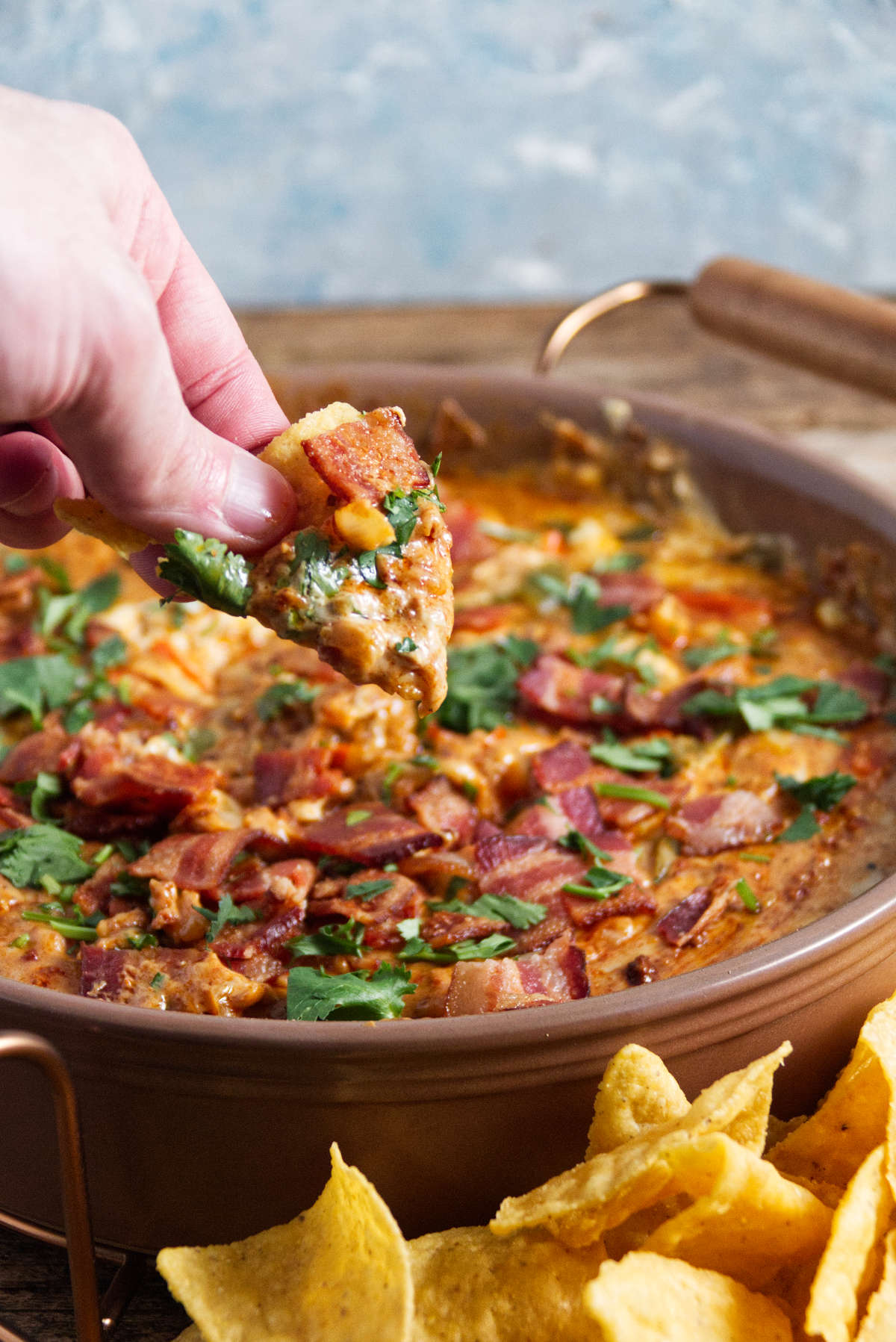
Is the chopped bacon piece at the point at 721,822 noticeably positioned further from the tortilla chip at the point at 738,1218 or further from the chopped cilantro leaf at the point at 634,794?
the tortilla chip at the point at 738,1218

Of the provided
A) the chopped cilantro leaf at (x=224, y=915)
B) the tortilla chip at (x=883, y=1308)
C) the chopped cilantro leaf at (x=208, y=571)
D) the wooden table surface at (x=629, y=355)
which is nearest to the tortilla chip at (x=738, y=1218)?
the tortilla chip at (x=883, y=1308)

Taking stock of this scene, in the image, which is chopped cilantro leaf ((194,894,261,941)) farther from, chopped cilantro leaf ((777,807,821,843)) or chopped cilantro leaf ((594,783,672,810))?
chopped cilantro leaf ((777,807,821,843))

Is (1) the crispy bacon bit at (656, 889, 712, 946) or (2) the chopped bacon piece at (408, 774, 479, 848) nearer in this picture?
(1) the crispy bacon bit at (656, 889, 712, 946)

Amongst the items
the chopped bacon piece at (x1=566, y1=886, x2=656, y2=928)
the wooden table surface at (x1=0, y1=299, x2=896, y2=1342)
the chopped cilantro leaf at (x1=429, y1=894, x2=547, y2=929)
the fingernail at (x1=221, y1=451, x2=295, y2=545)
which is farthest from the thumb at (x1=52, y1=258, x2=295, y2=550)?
the wooden table surface at (x1=0, y1=299, x2=896, y2=1342)

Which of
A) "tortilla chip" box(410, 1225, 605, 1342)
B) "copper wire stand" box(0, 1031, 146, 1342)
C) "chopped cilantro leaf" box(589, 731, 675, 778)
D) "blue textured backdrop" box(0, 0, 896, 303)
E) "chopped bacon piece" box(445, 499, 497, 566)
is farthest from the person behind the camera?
"blue textured backdrop" box(0, 0, 896, 303)

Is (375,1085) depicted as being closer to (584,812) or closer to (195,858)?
(195,858)

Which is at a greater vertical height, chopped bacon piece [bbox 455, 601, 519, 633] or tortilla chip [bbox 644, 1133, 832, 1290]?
tortilla chip [bbox 644, 1133, 832, 1290]

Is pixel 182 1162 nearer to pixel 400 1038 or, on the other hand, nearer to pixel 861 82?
pixel 400 1038
